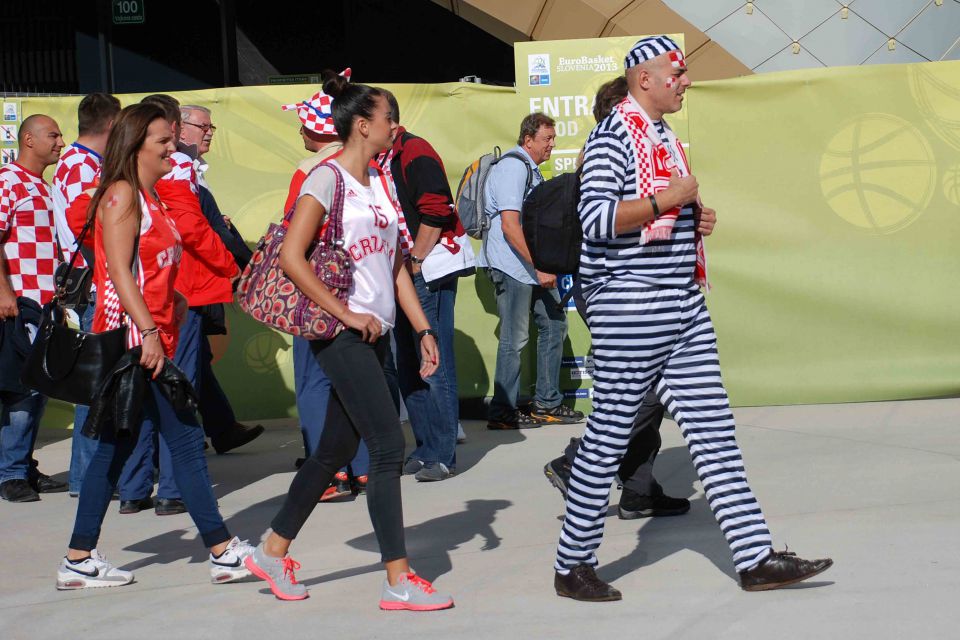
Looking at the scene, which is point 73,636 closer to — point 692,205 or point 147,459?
point 147,459

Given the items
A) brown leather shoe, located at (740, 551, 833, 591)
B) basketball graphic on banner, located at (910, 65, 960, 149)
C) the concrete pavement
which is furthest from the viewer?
basketball graphic on banner, located at (910, 65, 960, 149)

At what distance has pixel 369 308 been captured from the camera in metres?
4.62

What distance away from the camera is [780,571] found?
4.48m

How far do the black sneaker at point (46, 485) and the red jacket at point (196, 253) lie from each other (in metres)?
1.41

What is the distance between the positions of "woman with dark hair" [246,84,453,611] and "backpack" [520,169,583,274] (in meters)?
0.53

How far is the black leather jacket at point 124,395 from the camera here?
4855 mm

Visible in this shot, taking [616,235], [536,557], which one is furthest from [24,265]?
[616,235]

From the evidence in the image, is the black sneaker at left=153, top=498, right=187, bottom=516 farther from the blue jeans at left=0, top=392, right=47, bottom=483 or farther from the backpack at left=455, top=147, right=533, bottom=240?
the backpack at left=455, top=147, right=533, bottom=240

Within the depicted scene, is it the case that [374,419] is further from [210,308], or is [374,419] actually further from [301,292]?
[210,308]

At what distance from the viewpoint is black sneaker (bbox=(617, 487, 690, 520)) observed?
5836 mm

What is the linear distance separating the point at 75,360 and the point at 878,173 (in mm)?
5610

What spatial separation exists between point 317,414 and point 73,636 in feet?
7.75

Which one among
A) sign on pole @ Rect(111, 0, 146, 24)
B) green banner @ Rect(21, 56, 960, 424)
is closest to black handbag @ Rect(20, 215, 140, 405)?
green banner @ Rect(21, 56, 960, 424)

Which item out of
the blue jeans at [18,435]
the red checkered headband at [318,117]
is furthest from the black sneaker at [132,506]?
the red checkered headband at [318,117]
